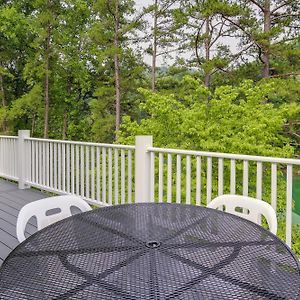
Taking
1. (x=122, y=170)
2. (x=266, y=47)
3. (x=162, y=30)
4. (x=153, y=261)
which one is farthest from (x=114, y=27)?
(x=153, y=261)

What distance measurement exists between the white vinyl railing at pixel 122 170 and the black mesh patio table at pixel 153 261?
106 centimetres

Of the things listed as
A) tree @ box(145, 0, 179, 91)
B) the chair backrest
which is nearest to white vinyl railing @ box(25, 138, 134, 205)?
the chair backrest

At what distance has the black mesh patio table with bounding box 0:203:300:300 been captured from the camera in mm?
1202

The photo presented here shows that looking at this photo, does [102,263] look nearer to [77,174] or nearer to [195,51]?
[77,174]

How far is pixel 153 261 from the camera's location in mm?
1391

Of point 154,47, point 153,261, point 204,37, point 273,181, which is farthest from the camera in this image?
point 154,47

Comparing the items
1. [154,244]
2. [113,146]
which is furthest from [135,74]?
[154,244]

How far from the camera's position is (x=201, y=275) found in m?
1.29

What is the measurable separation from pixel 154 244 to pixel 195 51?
16.1 metres

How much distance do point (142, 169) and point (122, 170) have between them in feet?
1.72

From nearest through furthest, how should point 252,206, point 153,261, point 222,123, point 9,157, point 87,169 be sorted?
point 153,261 → point 252,206 → point 87,169 → point 9,157 → point 222,123

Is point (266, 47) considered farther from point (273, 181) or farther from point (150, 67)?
point (273, 181)

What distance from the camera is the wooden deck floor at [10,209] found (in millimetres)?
3358

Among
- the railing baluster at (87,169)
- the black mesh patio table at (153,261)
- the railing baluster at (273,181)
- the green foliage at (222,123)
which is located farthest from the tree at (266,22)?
the black mesh patio table at (153,261)
